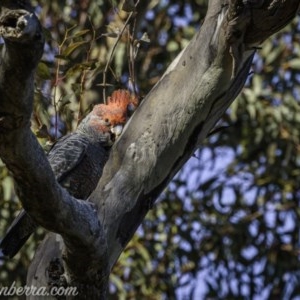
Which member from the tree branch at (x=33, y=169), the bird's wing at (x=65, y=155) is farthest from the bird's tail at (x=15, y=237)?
the tree branch at (x=33, y=169)

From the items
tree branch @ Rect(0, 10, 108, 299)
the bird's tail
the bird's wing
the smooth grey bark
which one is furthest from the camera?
the bird's wing

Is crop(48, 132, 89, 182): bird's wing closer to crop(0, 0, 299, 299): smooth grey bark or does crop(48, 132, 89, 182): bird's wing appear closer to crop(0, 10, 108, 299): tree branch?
crop(0, 0, 299, 299): smooth grey bark

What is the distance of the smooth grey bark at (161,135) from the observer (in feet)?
8.82

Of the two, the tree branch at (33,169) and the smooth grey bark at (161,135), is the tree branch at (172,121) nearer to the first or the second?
the smooth grey bark at (161,135)

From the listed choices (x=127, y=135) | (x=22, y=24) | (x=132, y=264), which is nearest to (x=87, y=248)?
(x=127, y=135)

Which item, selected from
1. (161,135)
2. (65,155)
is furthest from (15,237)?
(161,135)

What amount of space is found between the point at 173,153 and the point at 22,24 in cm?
115

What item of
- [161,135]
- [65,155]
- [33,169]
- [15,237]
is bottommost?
[15,237]

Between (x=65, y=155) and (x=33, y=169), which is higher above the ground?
(x=33, y=169)

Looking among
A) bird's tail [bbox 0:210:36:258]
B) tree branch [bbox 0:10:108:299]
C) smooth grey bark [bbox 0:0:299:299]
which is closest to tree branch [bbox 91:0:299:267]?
smooth grey bark [bbox 0:0:299:299]

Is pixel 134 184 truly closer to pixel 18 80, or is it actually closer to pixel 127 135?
pixel 127 135

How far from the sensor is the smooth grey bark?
269 centimetres

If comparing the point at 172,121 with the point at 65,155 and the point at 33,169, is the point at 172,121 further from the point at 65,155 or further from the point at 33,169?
the point at 65,155

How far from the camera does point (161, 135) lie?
3.00 m
